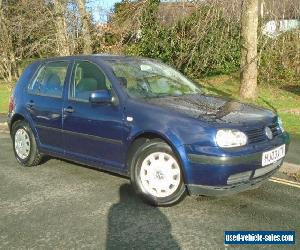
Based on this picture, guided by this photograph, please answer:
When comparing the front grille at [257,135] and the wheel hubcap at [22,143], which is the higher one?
the front grille at [257,135]

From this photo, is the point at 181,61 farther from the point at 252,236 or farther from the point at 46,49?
the point at 252,236

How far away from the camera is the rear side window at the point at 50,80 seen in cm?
624

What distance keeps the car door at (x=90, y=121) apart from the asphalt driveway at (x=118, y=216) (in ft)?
1.55

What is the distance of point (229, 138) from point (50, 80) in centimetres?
305

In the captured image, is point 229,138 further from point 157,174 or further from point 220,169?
point 157,174

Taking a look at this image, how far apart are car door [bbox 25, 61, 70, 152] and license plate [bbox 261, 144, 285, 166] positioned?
9.02ft

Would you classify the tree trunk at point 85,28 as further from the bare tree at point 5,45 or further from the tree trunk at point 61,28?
the bare tree at point 5,45

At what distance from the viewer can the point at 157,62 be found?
657 cm

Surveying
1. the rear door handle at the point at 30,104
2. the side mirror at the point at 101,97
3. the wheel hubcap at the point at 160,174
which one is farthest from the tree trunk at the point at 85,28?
the wheel hubcap at the point at 160,174

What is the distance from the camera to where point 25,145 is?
6902 millimetres

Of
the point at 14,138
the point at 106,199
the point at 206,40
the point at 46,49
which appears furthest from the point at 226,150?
the point at 46,49

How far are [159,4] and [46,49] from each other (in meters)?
4.46

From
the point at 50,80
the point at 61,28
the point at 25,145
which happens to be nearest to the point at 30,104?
the point at 50,80

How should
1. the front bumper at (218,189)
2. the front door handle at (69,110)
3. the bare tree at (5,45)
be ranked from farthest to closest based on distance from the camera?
the bare tree at (5,45) < the front door handle at (69,110) < the front bumper at (218,189)
